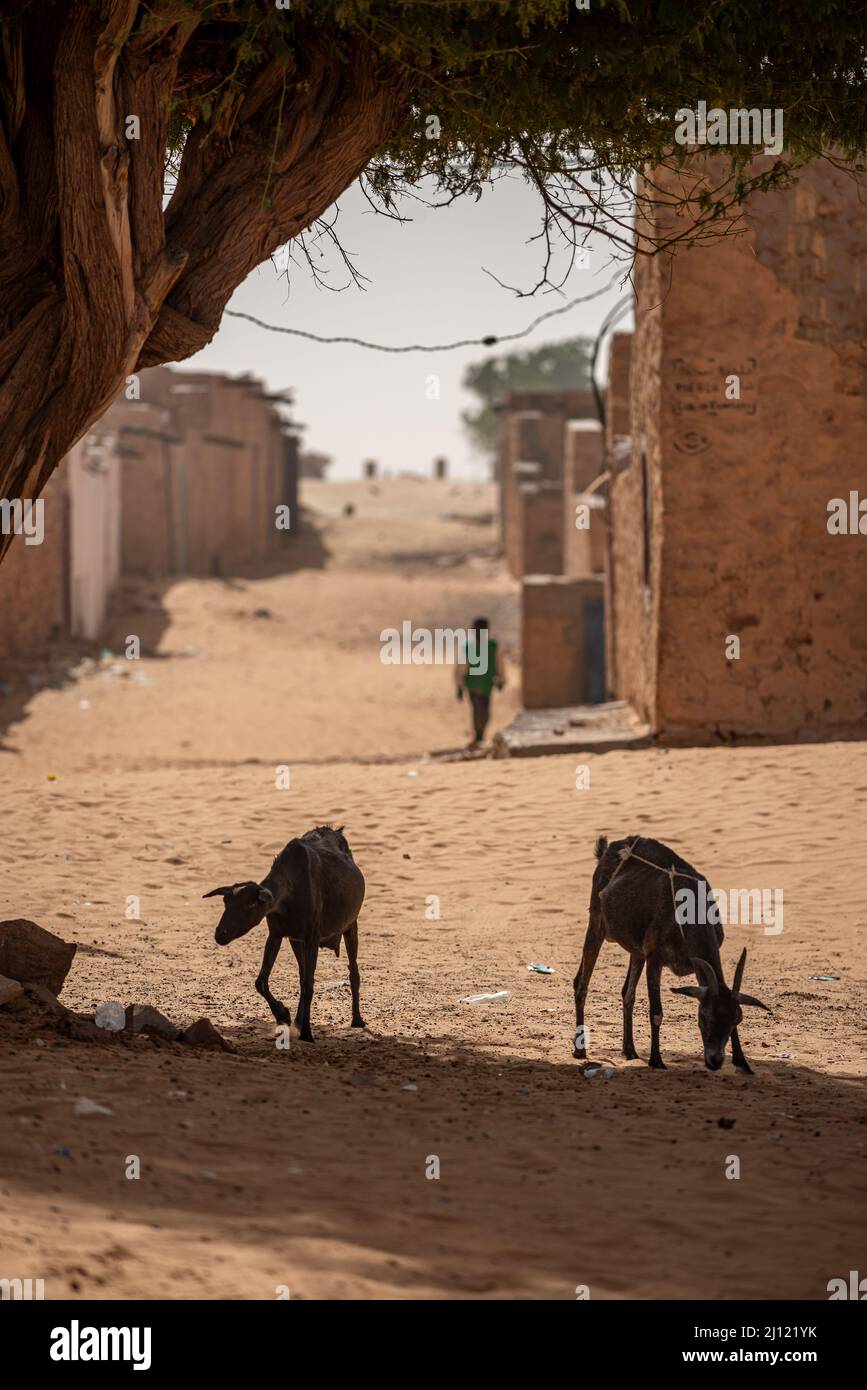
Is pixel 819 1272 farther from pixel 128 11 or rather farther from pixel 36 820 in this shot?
pixel 36 820

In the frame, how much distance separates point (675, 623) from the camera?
14.2 meters

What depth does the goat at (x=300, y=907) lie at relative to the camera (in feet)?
19.6

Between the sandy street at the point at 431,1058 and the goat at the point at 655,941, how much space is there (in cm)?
19

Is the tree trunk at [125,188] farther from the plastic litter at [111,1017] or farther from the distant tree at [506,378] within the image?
the distant tree at [506,378]

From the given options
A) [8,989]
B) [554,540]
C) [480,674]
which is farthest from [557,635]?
[8,989]

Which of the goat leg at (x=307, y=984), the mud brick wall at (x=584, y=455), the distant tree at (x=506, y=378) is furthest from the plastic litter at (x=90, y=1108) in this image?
the distant tree at (x=506, y=378)

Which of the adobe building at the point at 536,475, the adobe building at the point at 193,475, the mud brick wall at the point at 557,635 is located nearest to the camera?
the mud brick wall at the point at 557,635

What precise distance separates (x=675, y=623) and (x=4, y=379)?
9.35 m

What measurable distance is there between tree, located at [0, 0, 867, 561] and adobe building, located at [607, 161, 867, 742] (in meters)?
6.52

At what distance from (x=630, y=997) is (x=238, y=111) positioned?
15.2ft

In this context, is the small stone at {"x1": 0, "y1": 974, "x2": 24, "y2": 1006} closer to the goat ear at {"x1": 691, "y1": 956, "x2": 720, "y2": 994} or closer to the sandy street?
the sandy street

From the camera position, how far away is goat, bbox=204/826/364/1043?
598cm

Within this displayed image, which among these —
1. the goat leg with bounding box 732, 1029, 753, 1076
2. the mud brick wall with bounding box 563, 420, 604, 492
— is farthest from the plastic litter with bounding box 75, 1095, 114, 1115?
the mud brick wall with bounding box 563, 420, 604, 492

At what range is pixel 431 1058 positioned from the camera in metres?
6.32
